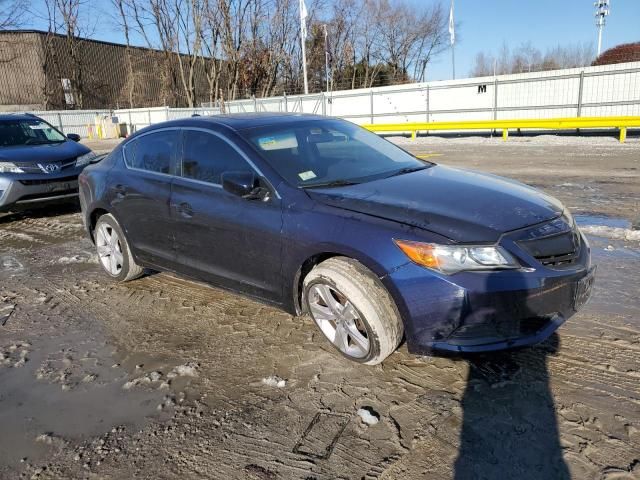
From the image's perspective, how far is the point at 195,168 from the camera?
402cm

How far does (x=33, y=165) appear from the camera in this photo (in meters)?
7.60

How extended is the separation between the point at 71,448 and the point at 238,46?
37.7m

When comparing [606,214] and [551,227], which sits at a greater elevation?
[551,227]

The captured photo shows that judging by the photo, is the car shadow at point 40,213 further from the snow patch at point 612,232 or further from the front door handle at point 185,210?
the snow patch at point 612,232

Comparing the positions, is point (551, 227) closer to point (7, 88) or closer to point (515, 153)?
point (515, 153)

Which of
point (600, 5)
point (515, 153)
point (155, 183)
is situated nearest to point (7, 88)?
point (515, 153)

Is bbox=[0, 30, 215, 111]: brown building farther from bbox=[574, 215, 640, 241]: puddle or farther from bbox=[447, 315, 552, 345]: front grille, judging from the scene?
bbox=[447, 315, 552, 345]: front grille

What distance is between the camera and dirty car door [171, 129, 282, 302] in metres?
3.43

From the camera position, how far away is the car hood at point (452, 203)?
2.81 metres

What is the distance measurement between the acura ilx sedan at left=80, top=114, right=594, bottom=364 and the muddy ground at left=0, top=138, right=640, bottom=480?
31 cm

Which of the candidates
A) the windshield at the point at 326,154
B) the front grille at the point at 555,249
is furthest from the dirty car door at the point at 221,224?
the front grille at the point at 555,249

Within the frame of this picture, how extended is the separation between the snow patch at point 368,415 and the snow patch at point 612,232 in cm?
414

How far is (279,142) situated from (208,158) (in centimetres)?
58

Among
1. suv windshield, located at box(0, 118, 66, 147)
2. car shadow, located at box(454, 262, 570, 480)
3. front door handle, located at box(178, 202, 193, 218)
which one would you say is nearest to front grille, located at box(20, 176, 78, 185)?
suv windshield, located at box(0, 118, 66, 147)
